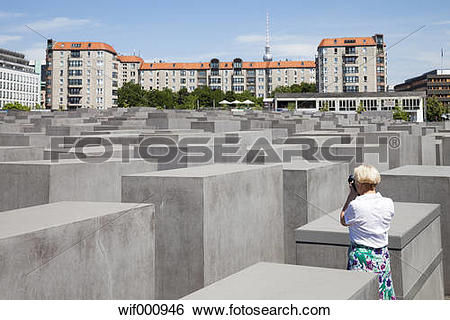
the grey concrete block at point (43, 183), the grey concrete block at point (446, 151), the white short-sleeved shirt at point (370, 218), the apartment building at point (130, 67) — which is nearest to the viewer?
the white short-sleeved shirt at point (370, 218)

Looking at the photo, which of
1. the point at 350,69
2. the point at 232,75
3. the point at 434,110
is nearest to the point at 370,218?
the point at 434,110

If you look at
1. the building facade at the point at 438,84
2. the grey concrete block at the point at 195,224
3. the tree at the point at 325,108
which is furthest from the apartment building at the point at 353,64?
the grey concrete block at the point at 195,224

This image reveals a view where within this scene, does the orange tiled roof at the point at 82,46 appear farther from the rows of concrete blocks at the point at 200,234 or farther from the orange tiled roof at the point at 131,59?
the rows of concrete blocks at the point at 200,234

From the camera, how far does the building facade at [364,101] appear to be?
3228 inches

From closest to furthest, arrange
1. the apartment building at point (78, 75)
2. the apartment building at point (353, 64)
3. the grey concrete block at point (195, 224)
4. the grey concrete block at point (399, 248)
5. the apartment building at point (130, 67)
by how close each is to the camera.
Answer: the grey concrete block at point (399, 248)
the grey concrete block at point (195, 224)
the apartment building at point (353, 64)
the apartment building at point (78, 75)
the apartment building at point (130, 67)

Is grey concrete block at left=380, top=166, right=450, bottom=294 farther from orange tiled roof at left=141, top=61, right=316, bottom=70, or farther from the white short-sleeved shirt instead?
orange tiled roof at left=141, top=61, right=316, bottom=70

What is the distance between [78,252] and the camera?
412 cm

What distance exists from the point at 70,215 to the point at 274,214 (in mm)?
3260

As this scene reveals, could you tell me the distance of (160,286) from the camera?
564cm

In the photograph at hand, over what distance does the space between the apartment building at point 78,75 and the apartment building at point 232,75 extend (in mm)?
28645

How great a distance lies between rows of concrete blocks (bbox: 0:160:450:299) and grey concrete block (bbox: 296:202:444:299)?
12mm

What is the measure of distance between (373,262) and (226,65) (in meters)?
144

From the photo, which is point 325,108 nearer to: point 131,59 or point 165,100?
point 165,100

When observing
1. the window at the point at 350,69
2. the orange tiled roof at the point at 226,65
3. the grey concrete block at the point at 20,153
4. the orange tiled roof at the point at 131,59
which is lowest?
the grey concrete block at the point at 20,153
